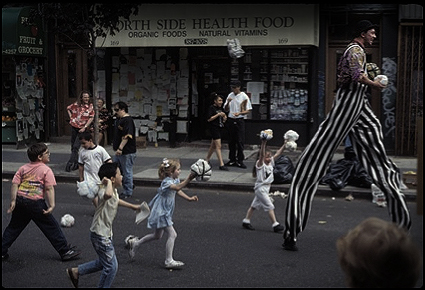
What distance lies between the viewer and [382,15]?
15320 mm

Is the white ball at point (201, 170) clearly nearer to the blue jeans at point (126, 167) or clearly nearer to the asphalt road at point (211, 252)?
the asphalt road at point (211, 252)

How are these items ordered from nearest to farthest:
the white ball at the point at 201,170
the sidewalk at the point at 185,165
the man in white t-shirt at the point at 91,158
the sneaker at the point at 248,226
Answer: the white ball at the point at 201,170, the sneaker at the point at 248,226, the man in white t-shirt at the point at 91,158, the sidewalk at the point at 185,165

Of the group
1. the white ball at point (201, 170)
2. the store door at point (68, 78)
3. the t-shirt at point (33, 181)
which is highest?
the store door at point (68, 78)

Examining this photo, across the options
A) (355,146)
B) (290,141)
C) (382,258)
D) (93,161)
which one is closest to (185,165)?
(93,161)

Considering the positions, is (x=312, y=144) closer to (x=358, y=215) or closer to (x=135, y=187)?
(x=358, y=215)

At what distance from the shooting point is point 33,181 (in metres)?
6.86

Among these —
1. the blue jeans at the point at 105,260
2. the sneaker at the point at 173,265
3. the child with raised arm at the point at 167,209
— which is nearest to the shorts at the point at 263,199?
the child with raised arm at the point at 167,209

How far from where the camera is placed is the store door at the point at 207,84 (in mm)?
17141

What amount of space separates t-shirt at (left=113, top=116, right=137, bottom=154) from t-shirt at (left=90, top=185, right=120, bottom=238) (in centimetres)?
450

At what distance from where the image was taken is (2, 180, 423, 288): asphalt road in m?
6.23

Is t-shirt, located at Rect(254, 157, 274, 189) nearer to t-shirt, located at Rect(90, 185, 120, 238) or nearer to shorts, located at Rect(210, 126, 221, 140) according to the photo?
t-shirt, located at Rect(90, 185, 120, 238)

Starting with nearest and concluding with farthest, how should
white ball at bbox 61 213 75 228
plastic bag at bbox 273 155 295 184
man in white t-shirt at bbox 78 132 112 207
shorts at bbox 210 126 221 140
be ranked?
1. white ball at bbox 61 213 75 228
2. man in white t-shirt at bbox 78 132 112 207
3. plastic bag at bbox 273 155 295 184
4. shorts at bbox 210 126 221 140

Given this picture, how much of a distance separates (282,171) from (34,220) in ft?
19.0

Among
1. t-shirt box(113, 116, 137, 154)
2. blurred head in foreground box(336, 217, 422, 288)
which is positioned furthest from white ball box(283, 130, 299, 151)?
blurred head in foreground box(336, 217, 422, 288)
